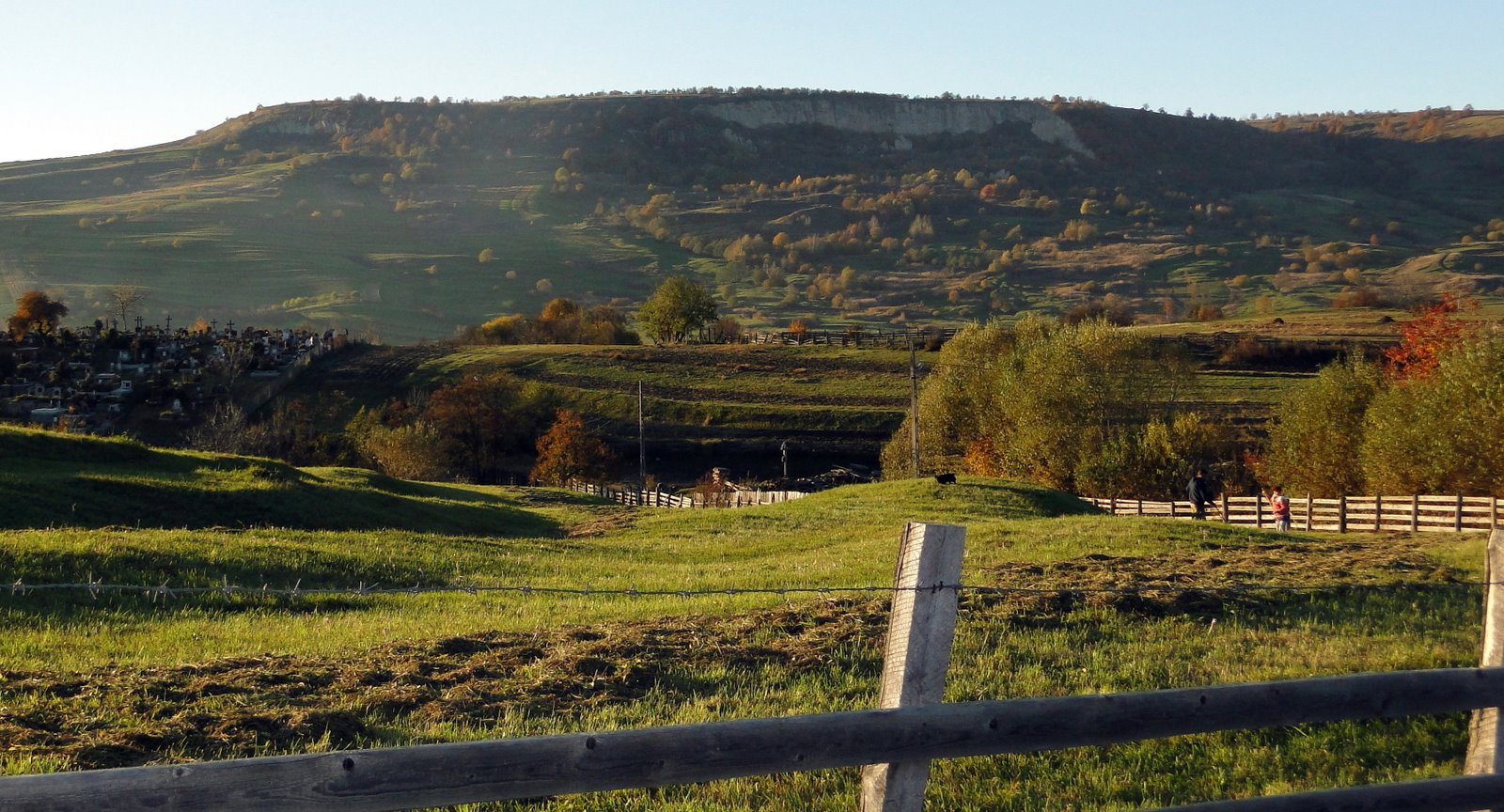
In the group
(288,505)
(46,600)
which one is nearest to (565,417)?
(288,505)

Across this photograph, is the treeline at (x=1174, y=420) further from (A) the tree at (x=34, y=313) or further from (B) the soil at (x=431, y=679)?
(A) the tree at (x=34, y=313)

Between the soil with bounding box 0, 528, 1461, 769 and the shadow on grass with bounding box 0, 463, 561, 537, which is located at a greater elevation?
the soil with bounding box 0, 528, 1461, 769

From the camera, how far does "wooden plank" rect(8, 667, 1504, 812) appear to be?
155 inches

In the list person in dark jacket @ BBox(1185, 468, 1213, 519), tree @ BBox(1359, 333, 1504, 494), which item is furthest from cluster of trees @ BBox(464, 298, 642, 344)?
person in dark jacket @ BBox(1185, 468, 1213, 519)

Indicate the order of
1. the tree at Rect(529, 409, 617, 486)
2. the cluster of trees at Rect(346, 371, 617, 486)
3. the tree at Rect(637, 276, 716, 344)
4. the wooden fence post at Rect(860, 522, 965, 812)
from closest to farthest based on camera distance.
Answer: the wooden fence post at Rect(860, 522, 965, 812) → the cluster of trees at Rect(346, 371, 617, 486) → the tree at Rect(529, 409, 617, 486) → the tree at Rect(637, 276, 716, 344)

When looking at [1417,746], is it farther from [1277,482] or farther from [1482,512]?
[1277,482]

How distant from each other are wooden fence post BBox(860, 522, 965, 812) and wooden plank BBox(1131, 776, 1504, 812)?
1.24 m

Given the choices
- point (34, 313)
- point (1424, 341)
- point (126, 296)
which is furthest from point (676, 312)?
point (1424, 341)

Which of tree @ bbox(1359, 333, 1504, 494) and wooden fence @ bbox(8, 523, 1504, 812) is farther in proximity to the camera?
tree @ bbox(1359, 333, 1504, 494)

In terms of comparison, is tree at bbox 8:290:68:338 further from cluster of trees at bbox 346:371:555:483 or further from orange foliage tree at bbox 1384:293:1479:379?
orange foliage tree at bbox 1384:293:1479:379

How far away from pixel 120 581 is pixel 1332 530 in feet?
109

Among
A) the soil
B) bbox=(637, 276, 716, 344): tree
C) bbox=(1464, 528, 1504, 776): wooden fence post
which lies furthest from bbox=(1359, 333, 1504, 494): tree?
bbox=(637, 276, 716, 344): tree

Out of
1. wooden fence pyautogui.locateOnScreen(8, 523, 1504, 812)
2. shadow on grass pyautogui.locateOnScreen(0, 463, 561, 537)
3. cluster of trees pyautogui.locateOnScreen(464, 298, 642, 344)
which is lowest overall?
cluster of trees pyautogui.locateOnScreen(464, 298, 642, 344)

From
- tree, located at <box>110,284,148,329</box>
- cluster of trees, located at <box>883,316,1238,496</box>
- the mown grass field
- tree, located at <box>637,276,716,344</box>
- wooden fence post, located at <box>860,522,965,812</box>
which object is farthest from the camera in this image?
tree, located at <box>110,284,148,329</box>
